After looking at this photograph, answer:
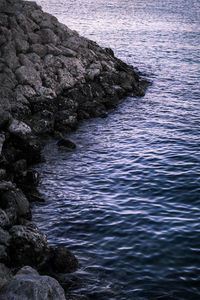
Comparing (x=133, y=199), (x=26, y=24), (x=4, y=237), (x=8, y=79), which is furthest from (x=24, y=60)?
(x=4, y=237)

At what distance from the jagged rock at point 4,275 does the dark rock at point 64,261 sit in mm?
2123

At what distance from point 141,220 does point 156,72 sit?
36905 mm

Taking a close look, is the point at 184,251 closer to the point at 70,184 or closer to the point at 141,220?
the point at 141,220

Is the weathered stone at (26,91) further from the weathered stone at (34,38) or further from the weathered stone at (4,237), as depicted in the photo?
the weathered stone at (4,237)

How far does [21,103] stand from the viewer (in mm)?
32406

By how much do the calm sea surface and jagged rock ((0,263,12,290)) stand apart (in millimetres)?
2522

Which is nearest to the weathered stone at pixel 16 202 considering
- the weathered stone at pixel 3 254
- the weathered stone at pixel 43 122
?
the weathered stone at pixel 3 254

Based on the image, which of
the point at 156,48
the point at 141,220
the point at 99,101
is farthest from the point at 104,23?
the point at 141,220

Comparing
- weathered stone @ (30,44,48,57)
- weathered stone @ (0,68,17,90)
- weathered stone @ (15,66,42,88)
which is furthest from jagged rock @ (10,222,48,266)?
weathered stone @ (30,44,48,57)

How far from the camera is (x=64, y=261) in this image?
16.5 m

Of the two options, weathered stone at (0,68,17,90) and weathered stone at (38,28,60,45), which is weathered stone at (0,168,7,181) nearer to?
weathered stone at (0,68,17,90)

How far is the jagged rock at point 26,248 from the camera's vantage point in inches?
650

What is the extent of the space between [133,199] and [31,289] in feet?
36.0

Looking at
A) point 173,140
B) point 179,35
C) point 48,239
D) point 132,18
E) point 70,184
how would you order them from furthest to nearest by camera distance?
point 132,18, point 179,35, point 173,140, point 70,184, point 48,239
